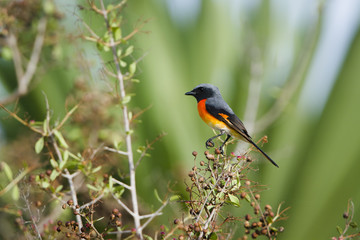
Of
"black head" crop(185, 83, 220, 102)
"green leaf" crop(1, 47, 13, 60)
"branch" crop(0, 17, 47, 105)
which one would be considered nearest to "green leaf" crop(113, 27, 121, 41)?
"black head" crop(185, 83, 220, 102)

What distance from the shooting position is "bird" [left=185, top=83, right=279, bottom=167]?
0.93 metres

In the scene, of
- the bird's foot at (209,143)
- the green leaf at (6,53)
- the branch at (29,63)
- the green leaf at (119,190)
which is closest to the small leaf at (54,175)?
the green leaf at (119,190)

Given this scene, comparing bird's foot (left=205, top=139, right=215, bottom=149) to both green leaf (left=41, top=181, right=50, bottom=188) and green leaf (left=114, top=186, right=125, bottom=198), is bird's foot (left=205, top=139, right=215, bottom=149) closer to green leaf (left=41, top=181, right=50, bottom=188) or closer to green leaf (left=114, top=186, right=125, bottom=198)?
green leaf (left=114, top=186, right=125, bottom=198)

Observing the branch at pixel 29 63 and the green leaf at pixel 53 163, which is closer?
the green leaf at pixel 53 163

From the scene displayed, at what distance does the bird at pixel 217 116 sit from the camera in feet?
3.06

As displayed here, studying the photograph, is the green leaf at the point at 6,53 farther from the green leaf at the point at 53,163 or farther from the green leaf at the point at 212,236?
the green leaf at the point at 212,236

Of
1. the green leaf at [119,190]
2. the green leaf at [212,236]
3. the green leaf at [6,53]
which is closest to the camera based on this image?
the green leaf at [212,236]

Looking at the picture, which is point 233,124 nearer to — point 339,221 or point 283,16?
point 339,221

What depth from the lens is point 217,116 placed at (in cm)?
99

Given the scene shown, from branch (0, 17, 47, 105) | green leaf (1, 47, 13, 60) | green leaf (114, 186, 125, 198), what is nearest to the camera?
green leaf (114, 186, 125, 198)

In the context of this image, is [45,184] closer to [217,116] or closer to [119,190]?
[119,190]

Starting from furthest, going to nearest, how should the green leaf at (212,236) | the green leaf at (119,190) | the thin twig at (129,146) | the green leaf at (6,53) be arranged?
the green leaf at (6,53) < the green leaf at (119,190) < the thin twig at (129,146) < the green leaf at (212,236)

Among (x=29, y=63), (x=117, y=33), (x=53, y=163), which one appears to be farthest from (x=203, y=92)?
(x=29, y=63)

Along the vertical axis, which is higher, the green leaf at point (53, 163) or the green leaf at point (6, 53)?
the green leaf at point (6, 53)
